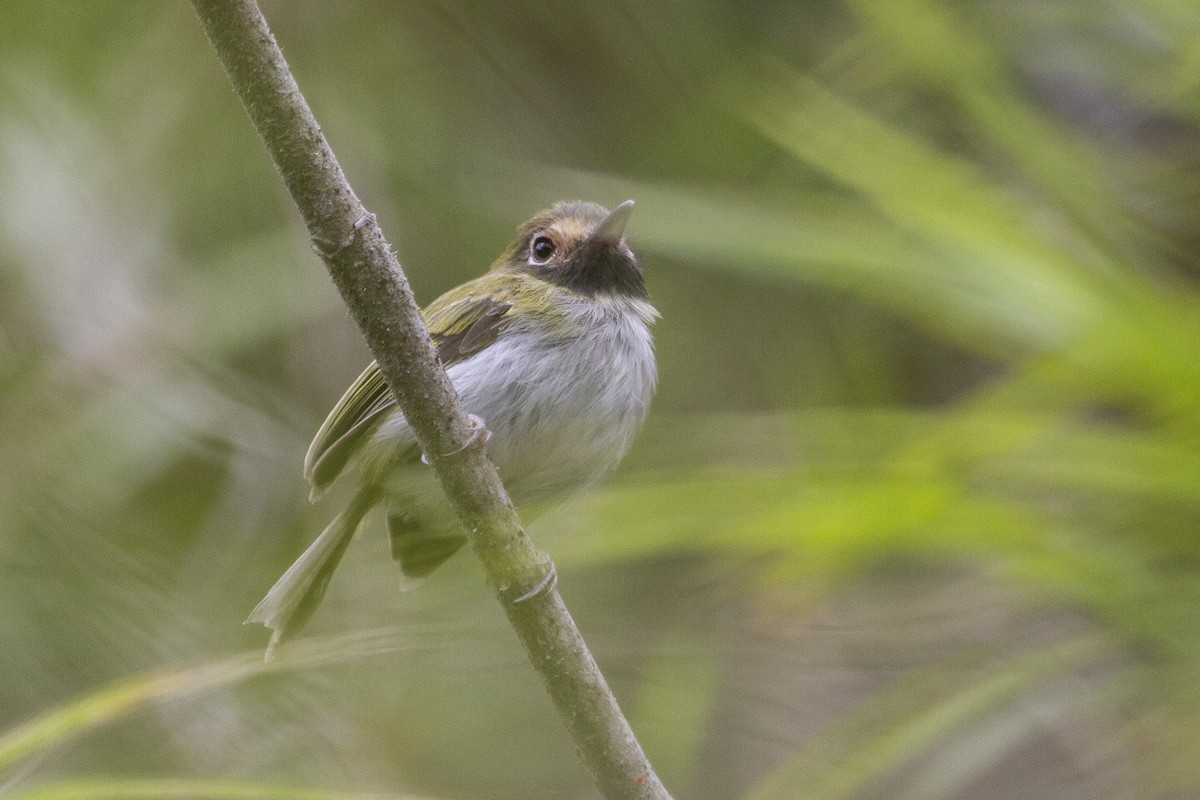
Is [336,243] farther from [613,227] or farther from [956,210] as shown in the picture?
[613,227]

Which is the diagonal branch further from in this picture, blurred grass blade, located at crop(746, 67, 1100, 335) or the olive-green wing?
blurred grass blade, located at crop(746, 67, 1100, 335)

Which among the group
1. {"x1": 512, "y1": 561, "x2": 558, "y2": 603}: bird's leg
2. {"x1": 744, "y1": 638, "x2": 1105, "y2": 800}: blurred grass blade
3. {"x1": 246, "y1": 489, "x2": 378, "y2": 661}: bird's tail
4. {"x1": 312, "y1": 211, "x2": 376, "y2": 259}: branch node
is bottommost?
{"x1": 744, "y1": 638, "x2": 1105, "y2": 800}: blurred grass blade

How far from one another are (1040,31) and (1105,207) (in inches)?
53.8

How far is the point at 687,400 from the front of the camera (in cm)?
489

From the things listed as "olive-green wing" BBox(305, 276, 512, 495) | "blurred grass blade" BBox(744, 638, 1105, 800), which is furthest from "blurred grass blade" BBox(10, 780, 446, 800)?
"olive-green wing" BBox(305, 276, 512, 495)

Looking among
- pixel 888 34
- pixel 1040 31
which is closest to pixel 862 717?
pixel 888 34

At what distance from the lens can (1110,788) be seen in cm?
221

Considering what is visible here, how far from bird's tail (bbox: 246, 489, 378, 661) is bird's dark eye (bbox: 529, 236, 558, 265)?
80 cm

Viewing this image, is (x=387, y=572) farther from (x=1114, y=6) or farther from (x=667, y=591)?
(x=1114, y=6)

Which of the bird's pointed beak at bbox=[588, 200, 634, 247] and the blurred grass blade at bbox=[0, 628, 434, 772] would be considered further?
the bird's pointed beak at bbox=[588, 200, 634, 247]

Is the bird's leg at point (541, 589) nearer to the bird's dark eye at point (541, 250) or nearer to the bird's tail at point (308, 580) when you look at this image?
the bird's tail at point (308, 580)

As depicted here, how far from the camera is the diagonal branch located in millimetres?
1766

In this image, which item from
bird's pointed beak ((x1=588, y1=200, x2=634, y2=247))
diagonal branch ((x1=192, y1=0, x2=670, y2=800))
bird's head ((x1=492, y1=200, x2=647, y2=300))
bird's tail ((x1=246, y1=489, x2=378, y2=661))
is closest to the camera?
diagonal branch ((x1=192, y1=0, x2=670, y2=800))

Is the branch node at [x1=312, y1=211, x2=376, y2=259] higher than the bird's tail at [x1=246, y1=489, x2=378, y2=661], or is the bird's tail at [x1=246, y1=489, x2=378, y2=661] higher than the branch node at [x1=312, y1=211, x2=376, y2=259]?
the branch node at [x1=312, y1=211, x2=376, y2=259]
